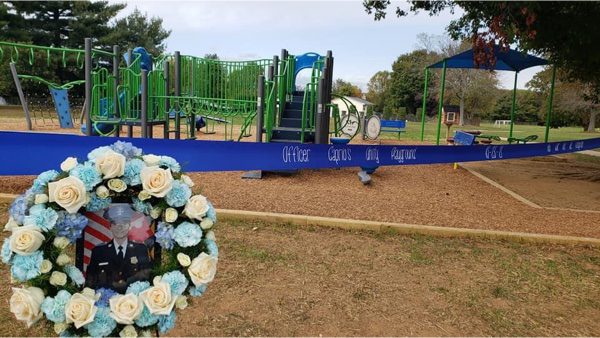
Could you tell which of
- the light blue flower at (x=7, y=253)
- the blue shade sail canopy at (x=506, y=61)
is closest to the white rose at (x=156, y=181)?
the light blue flower at (x=7, y=253)

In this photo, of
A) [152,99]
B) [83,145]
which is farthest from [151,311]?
[152,99]

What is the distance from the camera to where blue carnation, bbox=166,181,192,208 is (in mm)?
1863

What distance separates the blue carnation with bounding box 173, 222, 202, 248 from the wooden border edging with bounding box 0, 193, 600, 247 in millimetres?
3064

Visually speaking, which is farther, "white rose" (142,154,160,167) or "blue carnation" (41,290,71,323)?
"white rose" (142,154,160,167)

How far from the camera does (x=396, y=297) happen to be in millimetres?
3248

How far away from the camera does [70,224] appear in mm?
1726

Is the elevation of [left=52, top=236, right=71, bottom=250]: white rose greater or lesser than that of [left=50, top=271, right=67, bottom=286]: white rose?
greater

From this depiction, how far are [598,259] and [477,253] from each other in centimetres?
120

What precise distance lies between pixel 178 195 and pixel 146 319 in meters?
0.51

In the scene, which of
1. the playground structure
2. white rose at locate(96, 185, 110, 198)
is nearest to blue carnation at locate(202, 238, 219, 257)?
white rose at locate(96, 185, 110, 198)

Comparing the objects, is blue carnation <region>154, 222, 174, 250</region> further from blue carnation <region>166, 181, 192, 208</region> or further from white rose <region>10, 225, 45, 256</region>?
white rose <region>10, 225, 45, 256</region>

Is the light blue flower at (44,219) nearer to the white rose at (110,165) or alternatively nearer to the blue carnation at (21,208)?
the blue carnation at (21,208)

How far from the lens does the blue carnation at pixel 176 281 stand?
183 cm

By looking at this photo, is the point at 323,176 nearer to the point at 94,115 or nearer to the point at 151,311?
the point at 94,115
